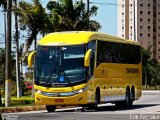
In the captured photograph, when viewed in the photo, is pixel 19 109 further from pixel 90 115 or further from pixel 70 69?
pixel 90 115

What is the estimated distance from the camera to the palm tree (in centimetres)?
4234

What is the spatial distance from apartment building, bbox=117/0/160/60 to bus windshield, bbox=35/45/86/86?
11598cm

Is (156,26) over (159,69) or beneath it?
over

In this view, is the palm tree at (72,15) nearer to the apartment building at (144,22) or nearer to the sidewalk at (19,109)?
the sidewalk at (19,109)

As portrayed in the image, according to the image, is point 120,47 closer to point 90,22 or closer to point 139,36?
point 90,22

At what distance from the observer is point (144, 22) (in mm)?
142375

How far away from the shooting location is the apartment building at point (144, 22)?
141 m

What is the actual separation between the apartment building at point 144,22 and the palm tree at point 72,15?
96.4 m

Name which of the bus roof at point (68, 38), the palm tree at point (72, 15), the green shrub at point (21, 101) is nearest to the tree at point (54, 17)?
the palm tree at point (72, 15)

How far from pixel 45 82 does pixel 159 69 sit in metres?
75.9

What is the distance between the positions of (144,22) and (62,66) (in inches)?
4726

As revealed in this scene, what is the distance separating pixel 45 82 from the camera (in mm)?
24219

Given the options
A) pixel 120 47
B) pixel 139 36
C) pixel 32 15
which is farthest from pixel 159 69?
pixel 120 47

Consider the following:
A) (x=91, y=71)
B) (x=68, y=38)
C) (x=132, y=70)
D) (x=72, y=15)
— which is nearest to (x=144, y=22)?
(x=72, y=15)
